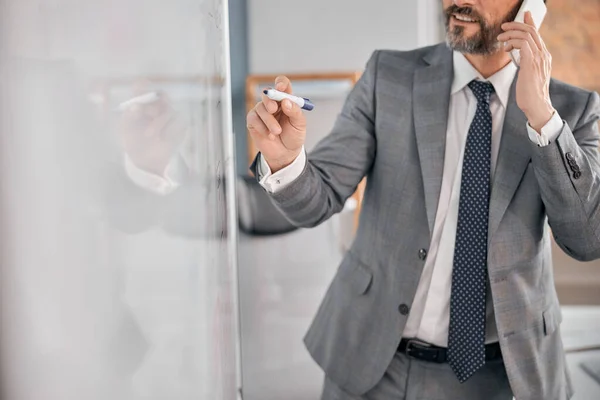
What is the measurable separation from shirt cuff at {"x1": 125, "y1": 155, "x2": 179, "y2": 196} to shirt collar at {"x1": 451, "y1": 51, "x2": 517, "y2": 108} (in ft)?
2.45

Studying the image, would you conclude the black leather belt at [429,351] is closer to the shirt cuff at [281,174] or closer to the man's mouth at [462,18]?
the shirt cuff at [281,174]

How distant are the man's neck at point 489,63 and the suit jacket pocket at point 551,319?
392 mm

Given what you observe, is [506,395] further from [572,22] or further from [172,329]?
[572,22]

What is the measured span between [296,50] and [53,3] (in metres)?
2.16

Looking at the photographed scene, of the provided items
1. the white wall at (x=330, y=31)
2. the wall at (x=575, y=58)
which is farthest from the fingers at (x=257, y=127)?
the white wall at (x=330, y=31)

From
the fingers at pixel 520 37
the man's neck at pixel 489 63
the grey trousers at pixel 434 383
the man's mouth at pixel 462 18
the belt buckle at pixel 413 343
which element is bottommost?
the grey trousers at pixel 434 383

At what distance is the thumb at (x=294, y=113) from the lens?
82cm

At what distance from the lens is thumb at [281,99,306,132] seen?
822 mm

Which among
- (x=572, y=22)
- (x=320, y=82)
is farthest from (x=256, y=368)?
(x=572, y=22)

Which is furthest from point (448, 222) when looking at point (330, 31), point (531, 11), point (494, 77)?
point (330, 31)

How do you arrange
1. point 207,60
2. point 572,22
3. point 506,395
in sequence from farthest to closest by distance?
point 572,22 < point 506,395 < point 207,60

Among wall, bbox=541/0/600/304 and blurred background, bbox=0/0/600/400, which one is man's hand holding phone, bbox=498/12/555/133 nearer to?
blurred background, bbox=0/0/600/400

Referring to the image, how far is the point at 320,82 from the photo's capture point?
248cm

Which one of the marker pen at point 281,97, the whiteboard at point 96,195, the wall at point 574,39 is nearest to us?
the whiteboard at point 96,195
